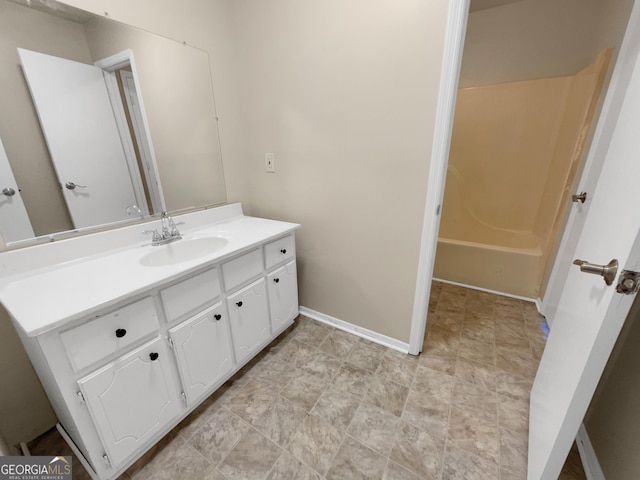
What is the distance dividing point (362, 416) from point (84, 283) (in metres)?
1.29

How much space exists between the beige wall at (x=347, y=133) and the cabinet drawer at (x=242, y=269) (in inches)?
19.9

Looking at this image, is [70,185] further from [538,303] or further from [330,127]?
[538,303]

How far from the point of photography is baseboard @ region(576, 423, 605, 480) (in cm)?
97

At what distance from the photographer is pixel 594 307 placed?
714 mm

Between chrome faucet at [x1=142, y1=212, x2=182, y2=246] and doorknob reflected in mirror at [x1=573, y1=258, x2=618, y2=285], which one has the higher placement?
doorknob reflected in mirror at [x1=573, y1=258, x2=618, y2=285]

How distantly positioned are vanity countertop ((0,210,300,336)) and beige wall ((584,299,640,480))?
1.50 metres

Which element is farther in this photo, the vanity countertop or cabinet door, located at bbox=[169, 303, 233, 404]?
cabinet door, located at bbox=[169, 303, 233, 404]

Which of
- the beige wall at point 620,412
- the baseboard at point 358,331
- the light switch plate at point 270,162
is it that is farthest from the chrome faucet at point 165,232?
the beige wall at point 620,412

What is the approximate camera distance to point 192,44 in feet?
4.90

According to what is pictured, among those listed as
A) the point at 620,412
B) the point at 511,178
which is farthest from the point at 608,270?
the point at 511,178

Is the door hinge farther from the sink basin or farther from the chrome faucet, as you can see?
the chrome faucet

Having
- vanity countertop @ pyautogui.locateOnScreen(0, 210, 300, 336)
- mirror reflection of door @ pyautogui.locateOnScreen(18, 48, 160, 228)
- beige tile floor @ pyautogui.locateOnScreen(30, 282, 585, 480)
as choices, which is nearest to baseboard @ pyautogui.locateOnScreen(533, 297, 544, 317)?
beige tile floor @ pyautogui.locateOnScreen(30, 282, 585, 480)

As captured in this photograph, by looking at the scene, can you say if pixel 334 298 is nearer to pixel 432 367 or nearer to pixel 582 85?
pixel 432 367

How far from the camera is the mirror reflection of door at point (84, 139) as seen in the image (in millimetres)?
1044
